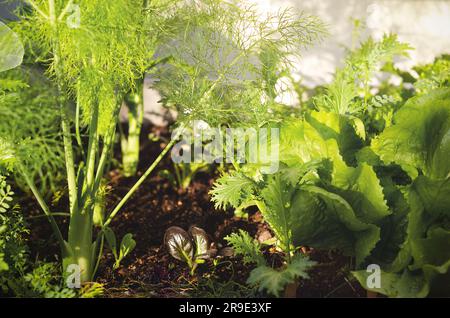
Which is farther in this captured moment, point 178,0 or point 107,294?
point 178,0

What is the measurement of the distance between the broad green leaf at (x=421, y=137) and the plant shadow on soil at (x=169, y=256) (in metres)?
0.28

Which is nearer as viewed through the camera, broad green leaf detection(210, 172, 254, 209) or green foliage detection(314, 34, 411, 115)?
broad green leaf detection(210, 172, 254, 209)

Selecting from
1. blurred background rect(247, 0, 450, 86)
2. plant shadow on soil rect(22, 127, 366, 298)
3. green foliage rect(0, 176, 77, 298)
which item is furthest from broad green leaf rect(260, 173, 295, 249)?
blurred background rect(247, 0, 450, 86)

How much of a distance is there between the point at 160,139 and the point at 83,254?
0.87 meters

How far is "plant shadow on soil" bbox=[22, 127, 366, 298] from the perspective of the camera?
109 cm

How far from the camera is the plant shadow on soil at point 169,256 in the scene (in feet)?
3.57

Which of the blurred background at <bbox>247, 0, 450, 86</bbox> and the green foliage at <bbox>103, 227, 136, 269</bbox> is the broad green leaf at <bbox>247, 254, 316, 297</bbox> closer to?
the green foliage at <bbox>103, 227, 136, 269</bbox>

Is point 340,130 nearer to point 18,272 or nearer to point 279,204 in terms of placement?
point 279,204

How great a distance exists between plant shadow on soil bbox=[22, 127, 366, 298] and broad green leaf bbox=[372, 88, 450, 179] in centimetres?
28

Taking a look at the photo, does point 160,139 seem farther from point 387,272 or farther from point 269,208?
point 387,272

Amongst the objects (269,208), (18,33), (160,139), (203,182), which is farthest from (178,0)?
(160,139)

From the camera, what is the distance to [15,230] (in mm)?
1082

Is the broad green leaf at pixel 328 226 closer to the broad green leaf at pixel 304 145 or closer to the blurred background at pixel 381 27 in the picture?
the broad green leaf at pixel 304 145

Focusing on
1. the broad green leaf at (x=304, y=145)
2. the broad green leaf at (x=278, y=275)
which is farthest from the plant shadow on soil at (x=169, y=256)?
the broad green leaf at (x=304, y=145)
